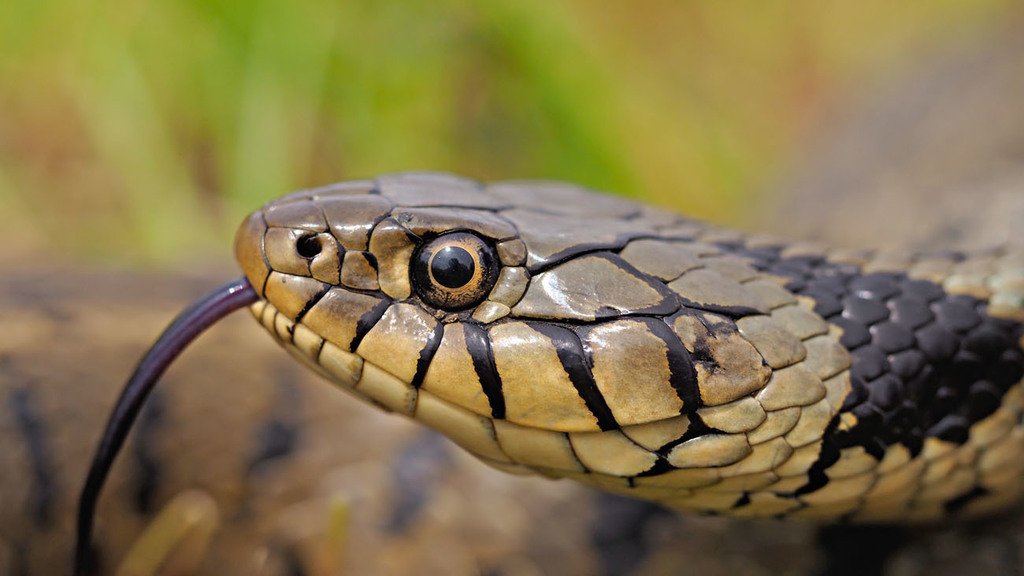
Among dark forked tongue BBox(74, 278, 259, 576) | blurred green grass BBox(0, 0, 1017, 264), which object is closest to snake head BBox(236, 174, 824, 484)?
dark forked tongue BBox(74, 278, 259, 576)

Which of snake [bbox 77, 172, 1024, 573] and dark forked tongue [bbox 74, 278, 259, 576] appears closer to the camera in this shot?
snake [bbox 77, 172, 1024, 573]

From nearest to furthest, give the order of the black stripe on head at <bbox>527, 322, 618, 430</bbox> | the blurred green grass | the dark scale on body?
the black stripe on head at <bbox>527, 322, 618, 430</bbox> → the dark scale on body → the blurred green grass

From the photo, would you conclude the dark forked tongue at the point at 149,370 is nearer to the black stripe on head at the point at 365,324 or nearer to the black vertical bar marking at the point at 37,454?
the black stripe on head at the point at 365,324

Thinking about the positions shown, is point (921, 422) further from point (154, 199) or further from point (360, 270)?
point (154, 199)

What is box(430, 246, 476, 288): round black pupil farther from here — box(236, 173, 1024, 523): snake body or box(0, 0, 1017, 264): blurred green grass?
box(0, 0, 1017, 264): blurred green grass

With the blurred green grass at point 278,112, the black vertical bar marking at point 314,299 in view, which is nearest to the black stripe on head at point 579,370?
the black vertical bar marking at point 314,299

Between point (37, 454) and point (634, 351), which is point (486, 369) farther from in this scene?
point (37, 454)

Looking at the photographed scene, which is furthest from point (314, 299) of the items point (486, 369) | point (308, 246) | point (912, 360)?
point (912, 360)

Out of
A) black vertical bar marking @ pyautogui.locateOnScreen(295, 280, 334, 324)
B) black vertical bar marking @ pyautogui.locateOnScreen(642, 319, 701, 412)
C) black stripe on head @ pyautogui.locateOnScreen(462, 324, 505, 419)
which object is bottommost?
black vertical bar marking @ pyautogui.locateOnScreen(295, 280, 334, 324)

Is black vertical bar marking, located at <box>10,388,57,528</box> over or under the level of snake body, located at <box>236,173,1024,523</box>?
under
